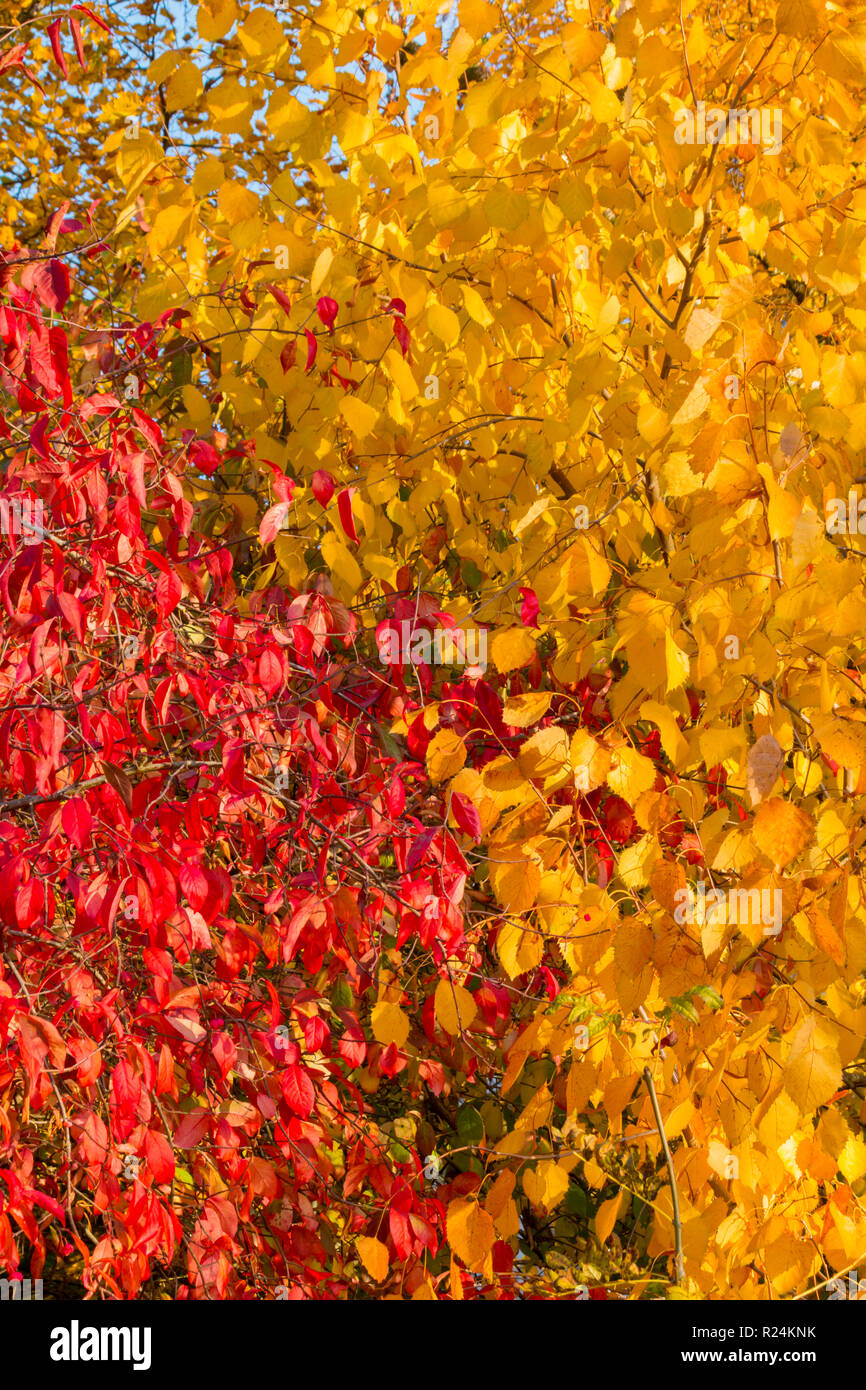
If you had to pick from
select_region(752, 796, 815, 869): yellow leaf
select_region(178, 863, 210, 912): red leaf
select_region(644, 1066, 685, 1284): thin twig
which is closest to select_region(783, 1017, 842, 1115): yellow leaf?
select_region(752, 796, 815, 869): yellow leaf

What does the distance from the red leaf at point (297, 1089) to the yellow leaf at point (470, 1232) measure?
26 cm

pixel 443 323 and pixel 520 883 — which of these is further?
pixel 443 323

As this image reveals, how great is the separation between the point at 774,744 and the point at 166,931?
860mm

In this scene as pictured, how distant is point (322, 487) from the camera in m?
2.13

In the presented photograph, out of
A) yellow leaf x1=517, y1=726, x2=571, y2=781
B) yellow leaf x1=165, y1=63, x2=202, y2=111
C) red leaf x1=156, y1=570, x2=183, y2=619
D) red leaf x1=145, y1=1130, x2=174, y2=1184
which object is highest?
yellow leaf x1=165, y1=63, x2=202, y2=111

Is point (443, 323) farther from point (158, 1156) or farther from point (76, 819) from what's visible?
point (158, 1156)

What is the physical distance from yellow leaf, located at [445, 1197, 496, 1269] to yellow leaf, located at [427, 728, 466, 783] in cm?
63

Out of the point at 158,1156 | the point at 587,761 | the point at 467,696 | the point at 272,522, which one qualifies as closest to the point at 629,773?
the point at 587,761

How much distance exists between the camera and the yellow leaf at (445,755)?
182 centimetres

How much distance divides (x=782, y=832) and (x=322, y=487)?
106 centimetres

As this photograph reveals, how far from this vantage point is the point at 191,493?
2.75 meters

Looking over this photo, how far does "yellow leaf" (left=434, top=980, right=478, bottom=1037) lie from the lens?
1836 mm

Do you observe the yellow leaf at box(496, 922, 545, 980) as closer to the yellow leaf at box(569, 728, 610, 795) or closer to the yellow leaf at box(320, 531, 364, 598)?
the yellow leaf at box(569, 728, 610, 795)
